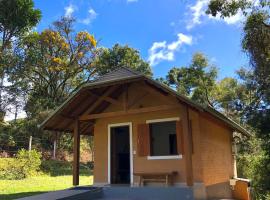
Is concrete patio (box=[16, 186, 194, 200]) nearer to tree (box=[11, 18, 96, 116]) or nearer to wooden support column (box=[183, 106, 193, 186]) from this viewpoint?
wooden support column (box=[183, 106, 193, 186])

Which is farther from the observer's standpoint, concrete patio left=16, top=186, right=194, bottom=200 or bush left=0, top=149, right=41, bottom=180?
bush left=0, top=149, right=41, bottom=180

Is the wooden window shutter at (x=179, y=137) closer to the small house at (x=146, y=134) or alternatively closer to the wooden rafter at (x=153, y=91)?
the small house at (x=146, y=134)

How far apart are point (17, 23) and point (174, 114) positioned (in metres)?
20.4

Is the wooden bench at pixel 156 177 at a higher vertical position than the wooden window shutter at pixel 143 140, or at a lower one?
lower

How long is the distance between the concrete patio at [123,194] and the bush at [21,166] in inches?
312

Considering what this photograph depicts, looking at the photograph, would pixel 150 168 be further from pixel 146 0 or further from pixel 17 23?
pixel 17 23

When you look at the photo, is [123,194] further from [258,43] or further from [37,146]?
[37,146]

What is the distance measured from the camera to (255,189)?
1446 cm

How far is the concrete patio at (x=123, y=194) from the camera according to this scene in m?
9.73

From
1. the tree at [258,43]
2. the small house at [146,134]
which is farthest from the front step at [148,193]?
the tree at [258,43]

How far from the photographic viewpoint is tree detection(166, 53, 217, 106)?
105 feet

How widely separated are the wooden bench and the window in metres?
0.84

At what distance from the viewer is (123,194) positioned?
10742 mm

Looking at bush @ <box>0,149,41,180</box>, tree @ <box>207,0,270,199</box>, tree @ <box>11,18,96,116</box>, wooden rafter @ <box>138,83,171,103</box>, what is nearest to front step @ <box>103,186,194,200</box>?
wooden rafter @ <box>138,83,171,103</box>
